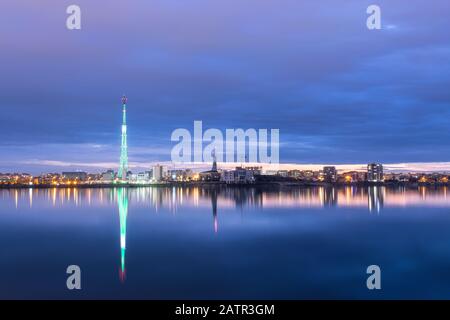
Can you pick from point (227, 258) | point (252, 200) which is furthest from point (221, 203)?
point (227, 258)

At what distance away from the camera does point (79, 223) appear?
31.0 m

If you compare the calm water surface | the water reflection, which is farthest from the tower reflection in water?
the calm water surface

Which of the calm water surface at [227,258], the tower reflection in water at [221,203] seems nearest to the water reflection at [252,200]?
the tower reflection in water at [221,203]

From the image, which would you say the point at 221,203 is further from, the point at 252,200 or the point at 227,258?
the point at 227,258

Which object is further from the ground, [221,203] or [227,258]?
[227,258]

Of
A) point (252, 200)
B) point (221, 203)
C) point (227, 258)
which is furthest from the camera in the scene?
point (252, 200)

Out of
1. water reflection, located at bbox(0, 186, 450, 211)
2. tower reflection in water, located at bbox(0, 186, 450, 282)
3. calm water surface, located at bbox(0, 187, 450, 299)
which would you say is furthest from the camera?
water reflection, located at bbox(0, 186, 450, 211)

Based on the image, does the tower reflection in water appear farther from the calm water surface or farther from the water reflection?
the calm water surface

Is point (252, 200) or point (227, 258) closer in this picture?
point (227, 258)
